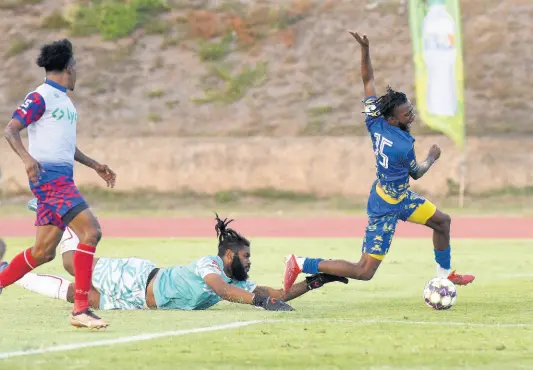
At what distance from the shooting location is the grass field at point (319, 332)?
282 inches

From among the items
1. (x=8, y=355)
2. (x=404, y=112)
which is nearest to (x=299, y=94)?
(x=404, y=112)

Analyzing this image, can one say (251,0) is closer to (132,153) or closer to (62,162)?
(132,153)

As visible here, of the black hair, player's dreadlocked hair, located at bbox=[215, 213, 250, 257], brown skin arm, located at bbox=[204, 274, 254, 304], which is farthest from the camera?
player's dreadlocked hair, located at bbox=[215, 213, 250, 257]

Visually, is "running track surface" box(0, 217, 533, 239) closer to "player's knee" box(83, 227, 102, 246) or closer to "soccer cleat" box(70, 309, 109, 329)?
"player's knee" box(83, 227, 102, 246)

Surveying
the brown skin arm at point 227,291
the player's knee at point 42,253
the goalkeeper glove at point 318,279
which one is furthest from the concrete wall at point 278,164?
the player's knee at point 42,253

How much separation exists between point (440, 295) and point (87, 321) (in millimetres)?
3338

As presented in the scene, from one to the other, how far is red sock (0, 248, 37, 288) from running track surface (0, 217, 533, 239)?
12410mm

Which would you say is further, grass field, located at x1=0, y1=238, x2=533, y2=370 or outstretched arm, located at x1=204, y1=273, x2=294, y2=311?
A: outstretched arm, located at x1=204, y1=273, x2=294, y2=311

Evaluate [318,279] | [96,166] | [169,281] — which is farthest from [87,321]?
[318,279]

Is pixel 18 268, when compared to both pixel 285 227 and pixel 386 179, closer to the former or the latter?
pixel 386 179

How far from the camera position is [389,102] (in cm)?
1098

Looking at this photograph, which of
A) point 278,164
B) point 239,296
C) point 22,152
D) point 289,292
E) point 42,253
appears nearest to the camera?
point 22,152

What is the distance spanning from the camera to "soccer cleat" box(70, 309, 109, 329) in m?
8.57

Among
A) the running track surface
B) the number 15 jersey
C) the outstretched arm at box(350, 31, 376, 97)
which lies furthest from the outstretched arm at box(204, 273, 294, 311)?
the running track surface
